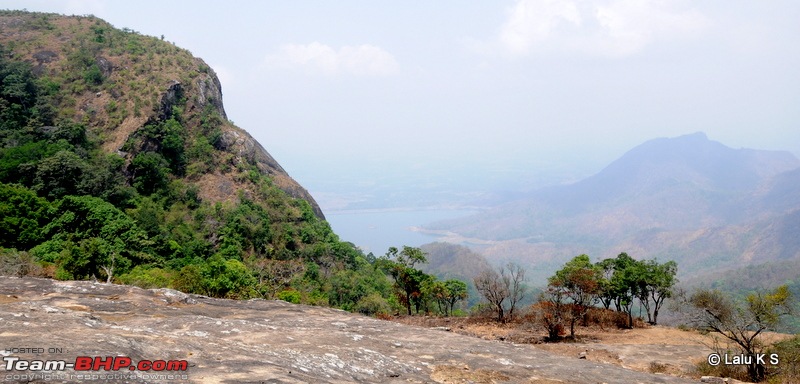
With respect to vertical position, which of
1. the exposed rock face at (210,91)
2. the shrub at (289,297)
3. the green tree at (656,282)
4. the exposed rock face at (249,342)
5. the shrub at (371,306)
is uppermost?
the exposed rock face at (210,91)

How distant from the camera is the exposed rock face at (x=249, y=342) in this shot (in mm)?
8172

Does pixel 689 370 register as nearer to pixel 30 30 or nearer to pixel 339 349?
pixel 339 349

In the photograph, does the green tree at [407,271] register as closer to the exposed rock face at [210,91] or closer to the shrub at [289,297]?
the shrub at [289,297]

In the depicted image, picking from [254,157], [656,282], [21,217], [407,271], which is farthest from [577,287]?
[254,157]

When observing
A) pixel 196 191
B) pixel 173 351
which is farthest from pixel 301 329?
pixel 196 191

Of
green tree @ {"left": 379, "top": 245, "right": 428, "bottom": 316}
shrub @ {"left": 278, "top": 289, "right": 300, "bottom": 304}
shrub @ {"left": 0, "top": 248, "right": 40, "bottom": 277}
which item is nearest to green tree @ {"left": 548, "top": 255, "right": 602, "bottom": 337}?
green tree @ {"left": 379, "top": 245, "right": 428, "bottom": 316}

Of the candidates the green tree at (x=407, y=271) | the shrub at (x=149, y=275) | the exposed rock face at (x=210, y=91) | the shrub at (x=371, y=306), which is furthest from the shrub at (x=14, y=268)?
the exposed rock face at (x=210, y=91)

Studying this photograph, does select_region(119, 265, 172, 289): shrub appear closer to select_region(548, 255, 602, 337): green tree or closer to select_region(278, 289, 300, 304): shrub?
select_region(278, 289, 300, 304): shrub

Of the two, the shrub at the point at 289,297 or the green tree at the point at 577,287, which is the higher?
the green tree at the point at 577,287

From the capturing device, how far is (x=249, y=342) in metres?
11.4

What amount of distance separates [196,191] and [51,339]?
47394mm

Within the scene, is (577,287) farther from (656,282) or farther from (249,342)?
(249,342)

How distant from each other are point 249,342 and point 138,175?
46078 millimetres

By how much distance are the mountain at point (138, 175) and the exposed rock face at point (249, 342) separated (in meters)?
13.3
